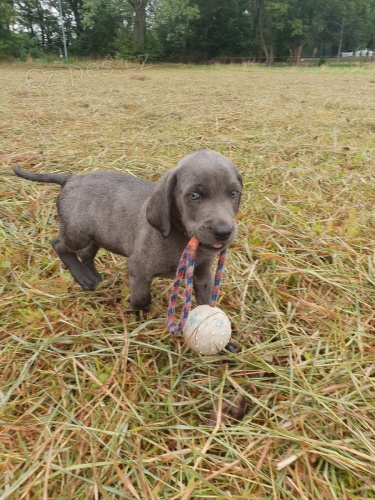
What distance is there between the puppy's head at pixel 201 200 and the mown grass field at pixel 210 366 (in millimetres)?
789

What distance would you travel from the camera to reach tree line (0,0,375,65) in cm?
4094

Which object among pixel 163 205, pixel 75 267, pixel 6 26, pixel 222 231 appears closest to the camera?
pixel 222 231

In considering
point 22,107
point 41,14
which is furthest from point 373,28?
point 22,107

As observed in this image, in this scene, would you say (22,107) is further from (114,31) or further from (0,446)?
(114,31)

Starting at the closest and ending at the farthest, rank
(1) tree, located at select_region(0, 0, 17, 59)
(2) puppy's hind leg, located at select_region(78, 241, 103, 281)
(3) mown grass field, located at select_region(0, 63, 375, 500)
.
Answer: (3) mown grass field, located at select_region(0, 63, 375, 500) < (2) puppy's hind leg, located at select_region(78, 241, 103, 281) < (1) tree, located at select_region(0, 0, 17, 59)

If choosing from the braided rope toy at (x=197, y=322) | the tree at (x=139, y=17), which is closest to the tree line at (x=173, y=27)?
the tree at (x=139, y=17)

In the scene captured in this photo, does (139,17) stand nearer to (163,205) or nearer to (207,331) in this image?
(163,205)

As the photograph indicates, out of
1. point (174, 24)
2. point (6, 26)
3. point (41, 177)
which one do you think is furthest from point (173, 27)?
point (41, 177)

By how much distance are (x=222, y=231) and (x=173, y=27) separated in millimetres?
48981

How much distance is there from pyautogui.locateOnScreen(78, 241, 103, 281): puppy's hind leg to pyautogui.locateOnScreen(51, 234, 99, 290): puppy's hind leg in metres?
0.07

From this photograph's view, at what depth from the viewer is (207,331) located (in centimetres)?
251

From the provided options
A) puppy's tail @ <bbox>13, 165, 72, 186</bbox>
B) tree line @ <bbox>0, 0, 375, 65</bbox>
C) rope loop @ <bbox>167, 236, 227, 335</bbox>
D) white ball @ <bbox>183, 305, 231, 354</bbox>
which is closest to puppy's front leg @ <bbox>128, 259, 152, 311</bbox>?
rope loop @ <bbox>167, 236, 227, 335</bbox>

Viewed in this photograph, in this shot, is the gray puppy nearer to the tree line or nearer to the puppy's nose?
the puppy's nose

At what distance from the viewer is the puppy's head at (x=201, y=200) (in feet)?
8.00
